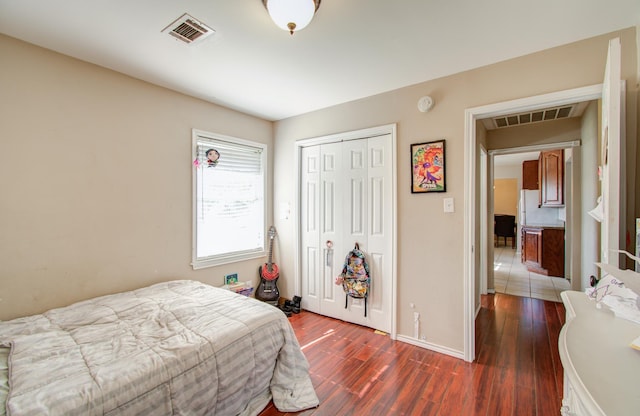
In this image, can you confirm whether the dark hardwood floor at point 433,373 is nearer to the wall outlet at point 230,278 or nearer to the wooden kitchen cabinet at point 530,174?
the wall outlet at point 230,278

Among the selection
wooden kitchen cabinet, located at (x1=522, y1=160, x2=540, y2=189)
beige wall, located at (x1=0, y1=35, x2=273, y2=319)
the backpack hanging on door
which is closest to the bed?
beige wall, located at (x1=0, y1=35, x2=273, y2=319)

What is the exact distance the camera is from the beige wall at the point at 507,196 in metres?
8.52

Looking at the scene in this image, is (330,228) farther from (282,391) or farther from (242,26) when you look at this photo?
(242,26)

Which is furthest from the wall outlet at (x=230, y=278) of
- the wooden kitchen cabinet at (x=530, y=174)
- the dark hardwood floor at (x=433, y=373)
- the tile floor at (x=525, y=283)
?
the wooden kitchen cabinet at (x=530, y=174)

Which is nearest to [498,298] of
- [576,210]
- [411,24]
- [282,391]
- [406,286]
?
[576,210]

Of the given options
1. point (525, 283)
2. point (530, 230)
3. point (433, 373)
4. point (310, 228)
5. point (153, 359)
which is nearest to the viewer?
point (153, 359)

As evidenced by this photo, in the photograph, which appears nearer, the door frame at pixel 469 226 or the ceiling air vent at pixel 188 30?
the ceiling air vent at pixel 188 30

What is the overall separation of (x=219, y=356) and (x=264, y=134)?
2.77 m

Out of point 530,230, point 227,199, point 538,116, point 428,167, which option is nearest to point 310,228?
A: point 227,199

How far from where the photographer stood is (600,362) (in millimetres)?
781

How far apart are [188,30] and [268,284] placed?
2734mm

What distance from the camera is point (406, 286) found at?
266cm

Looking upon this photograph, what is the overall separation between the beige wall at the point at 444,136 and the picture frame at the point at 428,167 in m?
0.06

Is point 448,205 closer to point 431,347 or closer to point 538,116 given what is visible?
point 431,347
